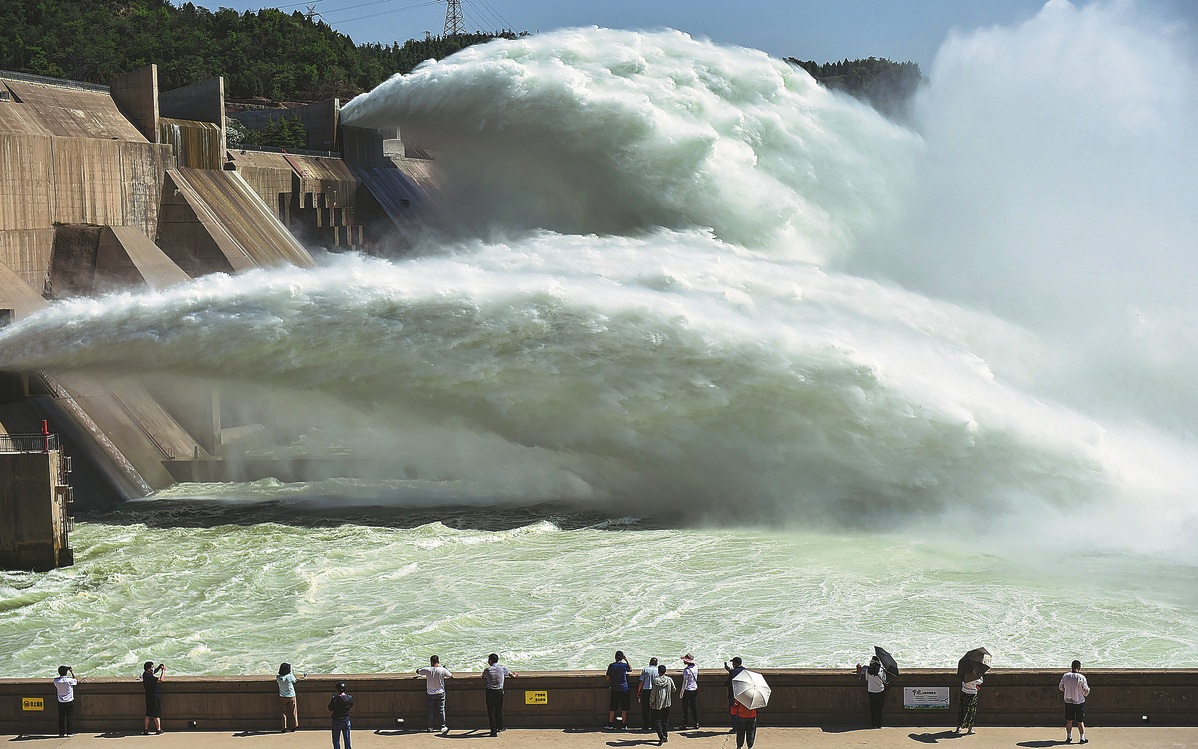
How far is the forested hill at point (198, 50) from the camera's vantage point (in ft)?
305

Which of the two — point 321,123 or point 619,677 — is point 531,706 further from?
point 321,123

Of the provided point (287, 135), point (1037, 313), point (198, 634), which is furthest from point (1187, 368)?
point (287, 135)

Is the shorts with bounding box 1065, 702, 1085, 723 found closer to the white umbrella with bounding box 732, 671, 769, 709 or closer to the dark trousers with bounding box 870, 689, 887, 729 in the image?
the dark trousers with bounding box 870, 689, 887, 729

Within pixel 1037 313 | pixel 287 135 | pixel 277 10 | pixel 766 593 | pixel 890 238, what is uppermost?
pixel 277 10

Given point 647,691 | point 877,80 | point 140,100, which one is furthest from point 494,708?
point 877,80

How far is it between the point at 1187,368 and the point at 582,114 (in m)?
20.0

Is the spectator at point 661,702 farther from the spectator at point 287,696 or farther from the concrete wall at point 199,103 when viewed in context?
the concrete wall at point 199,103

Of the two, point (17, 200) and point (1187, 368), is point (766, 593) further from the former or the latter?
point (17, 200)

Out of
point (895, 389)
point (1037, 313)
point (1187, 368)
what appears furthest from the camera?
point (1037, 313)

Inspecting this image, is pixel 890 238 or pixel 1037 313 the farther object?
pixel 890 238

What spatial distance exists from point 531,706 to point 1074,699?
5.75 metres

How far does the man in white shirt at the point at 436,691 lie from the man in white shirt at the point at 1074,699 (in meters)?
6.54

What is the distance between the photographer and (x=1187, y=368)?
3222cm

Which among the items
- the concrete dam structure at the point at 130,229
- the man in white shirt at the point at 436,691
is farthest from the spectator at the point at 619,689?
the concrete dam structure at the point at 130,229
